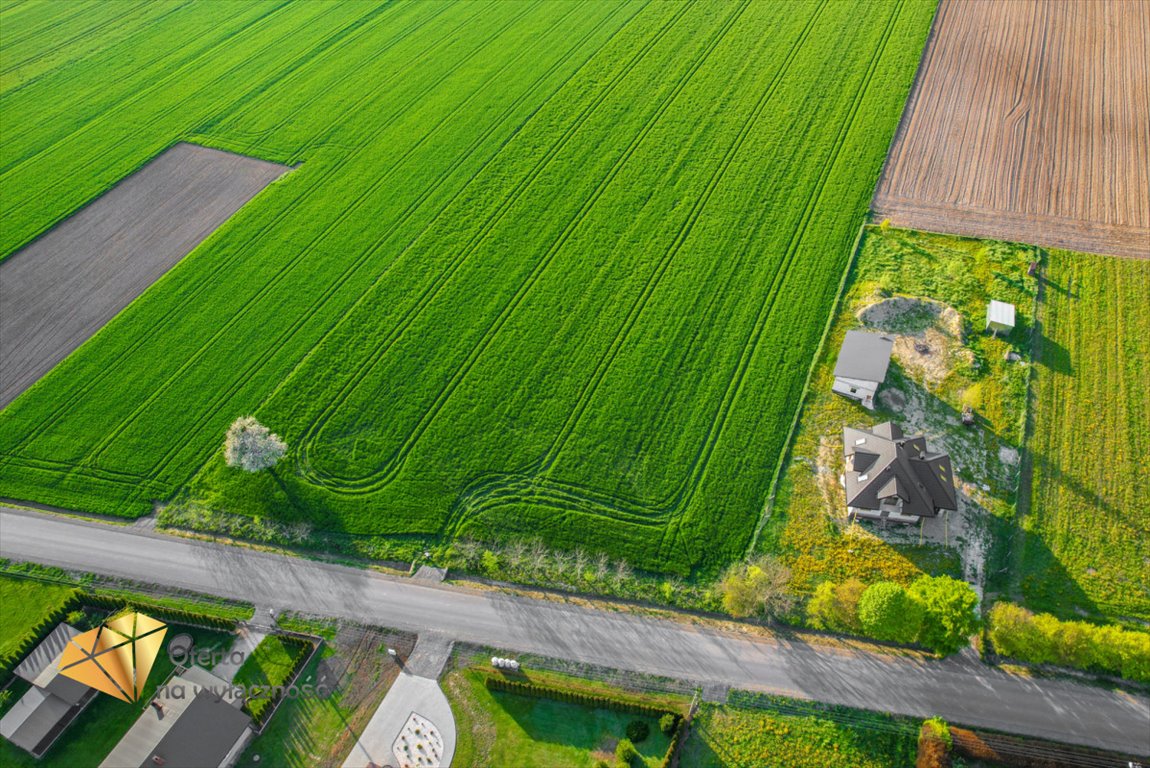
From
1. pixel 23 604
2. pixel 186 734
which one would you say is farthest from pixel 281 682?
pixel 23 604

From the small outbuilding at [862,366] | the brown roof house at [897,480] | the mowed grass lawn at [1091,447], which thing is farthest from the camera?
the small outbuilding at [862,366]

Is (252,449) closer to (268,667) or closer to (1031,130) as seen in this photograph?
(268,667)

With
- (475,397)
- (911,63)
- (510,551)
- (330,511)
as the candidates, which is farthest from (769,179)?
(330,511)

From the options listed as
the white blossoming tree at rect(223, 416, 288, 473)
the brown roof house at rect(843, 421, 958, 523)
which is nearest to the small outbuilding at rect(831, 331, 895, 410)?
the brown roof house at rect(843, 421, 958, 523)

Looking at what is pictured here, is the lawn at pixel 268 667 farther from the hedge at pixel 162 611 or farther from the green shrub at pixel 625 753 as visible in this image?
the green shrub at pixel 625 753

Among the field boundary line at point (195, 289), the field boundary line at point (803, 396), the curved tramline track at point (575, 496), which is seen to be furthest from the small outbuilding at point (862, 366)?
the field boundary line at point (195, 289)
